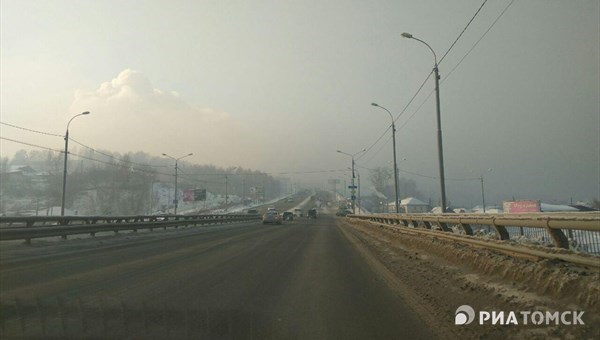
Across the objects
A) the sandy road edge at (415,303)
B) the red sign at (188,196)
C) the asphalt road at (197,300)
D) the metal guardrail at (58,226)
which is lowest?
the sandy road edge at (415,303)

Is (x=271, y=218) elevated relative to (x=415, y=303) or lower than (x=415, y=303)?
elevated

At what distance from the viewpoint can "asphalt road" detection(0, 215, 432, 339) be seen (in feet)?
19.3

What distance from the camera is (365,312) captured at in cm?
718

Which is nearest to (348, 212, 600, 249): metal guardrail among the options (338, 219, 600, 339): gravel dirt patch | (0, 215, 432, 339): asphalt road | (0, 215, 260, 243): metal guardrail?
(338, 219, 600, 339): gravel dirt patch

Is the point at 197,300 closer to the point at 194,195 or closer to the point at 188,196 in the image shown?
the point at 194,195

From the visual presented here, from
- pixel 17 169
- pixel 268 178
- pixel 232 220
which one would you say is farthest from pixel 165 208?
pixel 268 178

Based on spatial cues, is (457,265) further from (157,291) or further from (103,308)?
(103,308)

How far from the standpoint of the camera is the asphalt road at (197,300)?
19.3 ft

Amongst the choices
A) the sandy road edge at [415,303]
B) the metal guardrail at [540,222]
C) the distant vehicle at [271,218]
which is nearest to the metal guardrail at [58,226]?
the sandy road edge at [415,303]

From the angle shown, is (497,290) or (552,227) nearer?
(497,290)

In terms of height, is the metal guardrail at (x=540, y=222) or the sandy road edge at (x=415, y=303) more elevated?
the metal guardrail at (x=540, y=222)

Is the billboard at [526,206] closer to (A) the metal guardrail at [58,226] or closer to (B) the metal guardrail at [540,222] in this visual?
(A) the metal guardrail at [58,226]

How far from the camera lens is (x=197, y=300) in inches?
300

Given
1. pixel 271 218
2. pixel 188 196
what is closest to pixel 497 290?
pixel 271 218
